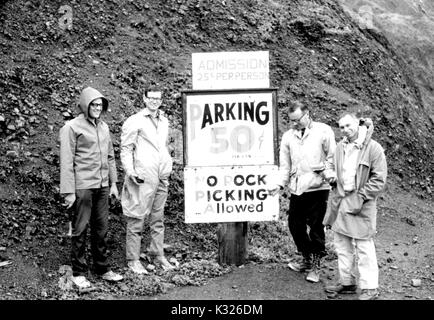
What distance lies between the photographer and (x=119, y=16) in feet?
38.9

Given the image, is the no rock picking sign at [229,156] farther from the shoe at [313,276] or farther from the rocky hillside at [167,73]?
the rocky hillside at [167,73]

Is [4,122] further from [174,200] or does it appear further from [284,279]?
[284,279]

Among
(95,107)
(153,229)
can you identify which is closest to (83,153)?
Result: (95,107)

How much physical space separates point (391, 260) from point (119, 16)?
7.23 meters

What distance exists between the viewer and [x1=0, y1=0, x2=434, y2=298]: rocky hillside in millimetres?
7832

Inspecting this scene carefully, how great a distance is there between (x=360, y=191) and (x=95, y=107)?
299 cm

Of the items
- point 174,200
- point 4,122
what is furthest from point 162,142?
point 4,122

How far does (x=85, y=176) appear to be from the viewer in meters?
6.42

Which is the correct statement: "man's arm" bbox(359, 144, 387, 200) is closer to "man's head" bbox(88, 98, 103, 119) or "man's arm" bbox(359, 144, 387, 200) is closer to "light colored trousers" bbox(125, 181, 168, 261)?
"light colored trousers" bbox(125, 181, 168, 261)

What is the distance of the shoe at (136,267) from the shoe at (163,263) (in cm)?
30

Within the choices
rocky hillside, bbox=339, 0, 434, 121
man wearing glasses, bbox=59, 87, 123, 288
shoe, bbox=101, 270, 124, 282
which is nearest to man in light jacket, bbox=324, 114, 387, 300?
shoe, bbox=101, 270, 124, 282

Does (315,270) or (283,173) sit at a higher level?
(283,173)

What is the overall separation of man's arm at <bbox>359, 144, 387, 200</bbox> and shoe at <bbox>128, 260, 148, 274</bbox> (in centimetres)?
267

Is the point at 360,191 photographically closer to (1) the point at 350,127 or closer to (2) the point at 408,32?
(1) the point at 350,127
